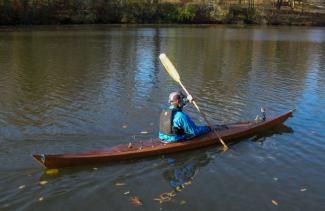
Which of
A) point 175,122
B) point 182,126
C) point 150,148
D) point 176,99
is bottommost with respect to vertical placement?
point 150,148

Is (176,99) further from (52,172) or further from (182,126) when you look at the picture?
(52,172)

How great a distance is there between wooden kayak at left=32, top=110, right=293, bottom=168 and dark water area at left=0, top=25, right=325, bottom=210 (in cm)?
21

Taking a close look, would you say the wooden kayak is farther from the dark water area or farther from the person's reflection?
the person's reflection

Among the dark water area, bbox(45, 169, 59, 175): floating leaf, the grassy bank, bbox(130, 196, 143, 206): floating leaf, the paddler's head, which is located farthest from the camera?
the grassy bank

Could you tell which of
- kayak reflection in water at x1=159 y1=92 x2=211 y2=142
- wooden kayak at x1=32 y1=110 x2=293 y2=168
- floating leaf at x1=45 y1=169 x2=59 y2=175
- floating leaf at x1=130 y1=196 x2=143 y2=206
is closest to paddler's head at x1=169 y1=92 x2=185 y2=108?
kayak reflection in water at x1=159 y1=92 x2=211 y2=142

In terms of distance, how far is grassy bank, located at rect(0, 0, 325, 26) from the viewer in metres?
73.1

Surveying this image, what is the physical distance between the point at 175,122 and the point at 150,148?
3.44ft

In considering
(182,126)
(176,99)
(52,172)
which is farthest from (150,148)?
(52,172)

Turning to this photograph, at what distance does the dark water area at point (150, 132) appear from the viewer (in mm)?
10516

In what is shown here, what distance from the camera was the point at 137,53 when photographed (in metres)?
37.2

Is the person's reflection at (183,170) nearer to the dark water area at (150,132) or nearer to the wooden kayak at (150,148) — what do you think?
the dark water area at (150,132)

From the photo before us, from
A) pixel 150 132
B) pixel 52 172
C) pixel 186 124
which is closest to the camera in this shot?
pixel 52 172

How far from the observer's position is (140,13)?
286 ft

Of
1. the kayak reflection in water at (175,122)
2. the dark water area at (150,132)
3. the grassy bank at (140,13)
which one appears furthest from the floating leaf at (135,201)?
the grassy bank at (140,13)
